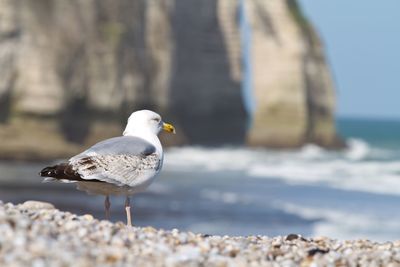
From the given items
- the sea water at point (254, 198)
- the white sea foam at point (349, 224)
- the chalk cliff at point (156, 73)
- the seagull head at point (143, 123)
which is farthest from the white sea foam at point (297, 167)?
the seagull head at point (143, 123)

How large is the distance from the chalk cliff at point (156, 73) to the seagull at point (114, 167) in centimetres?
2712

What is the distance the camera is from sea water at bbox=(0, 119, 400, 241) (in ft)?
56.7

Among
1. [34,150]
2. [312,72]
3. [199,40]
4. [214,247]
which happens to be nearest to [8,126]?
[34,150]

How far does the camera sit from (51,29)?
3769 centimetres

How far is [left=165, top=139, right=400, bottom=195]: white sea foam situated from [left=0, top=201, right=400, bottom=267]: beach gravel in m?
19.4

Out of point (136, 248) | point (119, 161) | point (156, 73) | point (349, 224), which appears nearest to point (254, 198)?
point (349, 224)

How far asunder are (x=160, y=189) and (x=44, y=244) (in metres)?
19.0

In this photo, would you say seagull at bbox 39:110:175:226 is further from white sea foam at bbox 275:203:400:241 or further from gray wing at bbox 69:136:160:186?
white sea foam at bbox 275:203:400:241

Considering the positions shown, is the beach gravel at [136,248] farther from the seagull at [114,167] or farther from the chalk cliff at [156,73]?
the chalk cliff at [156,73]

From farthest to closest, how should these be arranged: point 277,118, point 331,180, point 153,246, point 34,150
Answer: point 277,118 → point 34,150 → point 331,180 → point 153,246

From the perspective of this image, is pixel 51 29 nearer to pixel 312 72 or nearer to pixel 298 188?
pixel 298 188

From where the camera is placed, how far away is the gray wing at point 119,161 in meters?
7.31

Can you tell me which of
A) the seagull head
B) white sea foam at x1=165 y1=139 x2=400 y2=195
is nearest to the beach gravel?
the seagull head

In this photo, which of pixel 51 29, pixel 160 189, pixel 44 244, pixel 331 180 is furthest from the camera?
pixel 51 29
